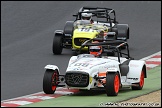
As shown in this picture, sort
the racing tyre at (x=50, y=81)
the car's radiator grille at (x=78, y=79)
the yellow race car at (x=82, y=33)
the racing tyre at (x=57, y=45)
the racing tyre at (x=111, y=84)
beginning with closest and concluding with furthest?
the racing tyre at (x=111, y=84)
the car's radiator grille at (x=78, y=79)
the racing tyre at (x=50, y=81)
the yellow race car at (x=82, y=33)
the racing tyre at (x=57, y=45)

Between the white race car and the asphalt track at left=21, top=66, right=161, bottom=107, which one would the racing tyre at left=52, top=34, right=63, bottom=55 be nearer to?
the asphalt track at left=21, top=66, right=161, bottom=107

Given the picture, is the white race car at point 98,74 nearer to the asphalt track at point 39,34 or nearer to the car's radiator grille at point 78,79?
the car's radiator grille at point 78,79

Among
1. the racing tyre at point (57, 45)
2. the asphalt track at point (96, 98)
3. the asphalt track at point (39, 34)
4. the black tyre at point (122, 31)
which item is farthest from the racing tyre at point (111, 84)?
the black tyre at point (122, 31)

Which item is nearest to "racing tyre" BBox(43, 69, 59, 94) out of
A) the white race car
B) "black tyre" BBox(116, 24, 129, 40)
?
the white race car

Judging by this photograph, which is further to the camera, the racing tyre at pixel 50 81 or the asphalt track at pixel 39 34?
the asphalt track at pixel 39 34

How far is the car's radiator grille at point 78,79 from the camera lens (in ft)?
52.0

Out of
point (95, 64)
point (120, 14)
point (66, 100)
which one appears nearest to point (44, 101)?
point (66, 100)

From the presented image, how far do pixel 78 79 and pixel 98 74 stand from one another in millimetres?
595

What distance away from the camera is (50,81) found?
639 inches

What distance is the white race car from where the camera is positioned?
15.9 m

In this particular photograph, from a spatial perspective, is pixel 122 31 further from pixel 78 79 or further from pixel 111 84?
pixel 111 84

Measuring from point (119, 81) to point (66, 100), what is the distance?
1502mm

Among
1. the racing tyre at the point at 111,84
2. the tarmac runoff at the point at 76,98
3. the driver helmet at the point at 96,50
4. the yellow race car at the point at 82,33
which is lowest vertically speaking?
the tarmac runoff at the point at 76,98

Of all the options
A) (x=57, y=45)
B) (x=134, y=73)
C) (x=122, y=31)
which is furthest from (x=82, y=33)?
(x=134, y=73)
